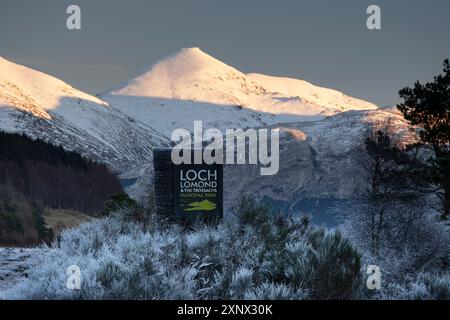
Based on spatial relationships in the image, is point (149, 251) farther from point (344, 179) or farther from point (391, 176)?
point (344, 179)

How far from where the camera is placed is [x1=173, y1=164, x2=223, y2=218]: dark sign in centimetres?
1678

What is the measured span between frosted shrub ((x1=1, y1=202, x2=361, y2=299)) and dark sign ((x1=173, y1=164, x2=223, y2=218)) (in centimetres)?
190

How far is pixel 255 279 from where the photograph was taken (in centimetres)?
1124

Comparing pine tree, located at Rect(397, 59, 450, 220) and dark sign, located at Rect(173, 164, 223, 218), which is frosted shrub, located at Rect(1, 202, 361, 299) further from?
pine tree, located at Rect(397, 59, 450, 220)

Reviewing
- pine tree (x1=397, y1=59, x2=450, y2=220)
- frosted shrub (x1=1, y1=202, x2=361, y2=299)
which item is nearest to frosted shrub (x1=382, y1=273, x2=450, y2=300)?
frosted shrub (x1=1, y1=202, x2=361, y2=299)

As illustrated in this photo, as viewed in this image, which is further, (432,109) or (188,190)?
(432,109)

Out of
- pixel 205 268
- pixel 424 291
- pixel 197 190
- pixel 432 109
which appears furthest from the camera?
pixel 432 109

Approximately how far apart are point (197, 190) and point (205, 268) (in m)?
5.06

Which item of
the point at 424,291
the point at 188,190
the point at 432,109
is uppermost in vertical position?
the point at 432,109

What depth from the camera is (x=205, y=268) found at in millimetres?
11953

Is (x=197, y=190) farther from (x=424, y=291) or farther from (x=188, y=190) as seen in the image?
(x=424, y=291)

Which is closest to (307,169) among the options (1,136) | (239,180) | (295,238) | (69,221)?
(239,180)

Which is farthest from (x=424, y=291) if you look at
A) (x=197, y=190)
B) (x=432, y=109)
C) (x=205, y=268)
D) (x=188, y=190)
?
(x=432, y=109)

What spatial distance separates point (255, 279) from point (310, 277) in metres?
1.16
